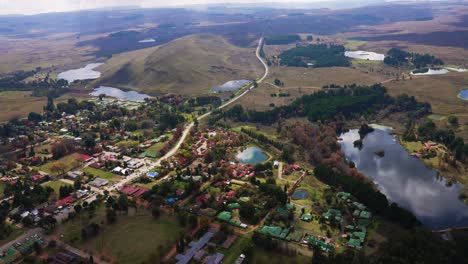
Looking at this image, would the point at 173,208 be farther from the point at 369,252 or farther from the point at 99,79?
the point at 99,79

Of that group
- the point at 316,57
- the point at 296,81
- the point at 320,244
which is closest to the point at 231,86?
the point at 296,81

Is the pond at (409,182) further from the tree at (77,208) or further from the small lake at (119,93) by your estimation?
the small lake at (119,93)

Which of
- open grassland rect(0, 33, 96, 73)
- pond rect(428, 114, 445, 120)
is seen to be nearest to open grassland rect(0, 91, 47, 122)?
open grassland rect(0, 33, 96, 73)

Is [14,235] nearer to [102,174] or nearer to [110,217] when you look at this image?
[110,217]

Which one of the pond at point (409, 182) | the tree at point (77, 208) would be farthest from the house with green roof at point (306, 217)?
the tree at point (77, 208)

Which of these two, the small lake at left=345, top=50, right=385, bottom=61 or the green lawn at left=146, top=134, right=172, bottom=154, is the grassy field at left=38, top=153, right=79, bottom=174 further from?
the small lake at left=345, top=50, right=385, bottom=61

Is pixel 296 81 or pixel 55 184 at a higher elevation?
pixel 296 81

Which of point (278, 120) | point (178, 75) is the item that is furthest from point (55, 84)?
point (278, 120)
